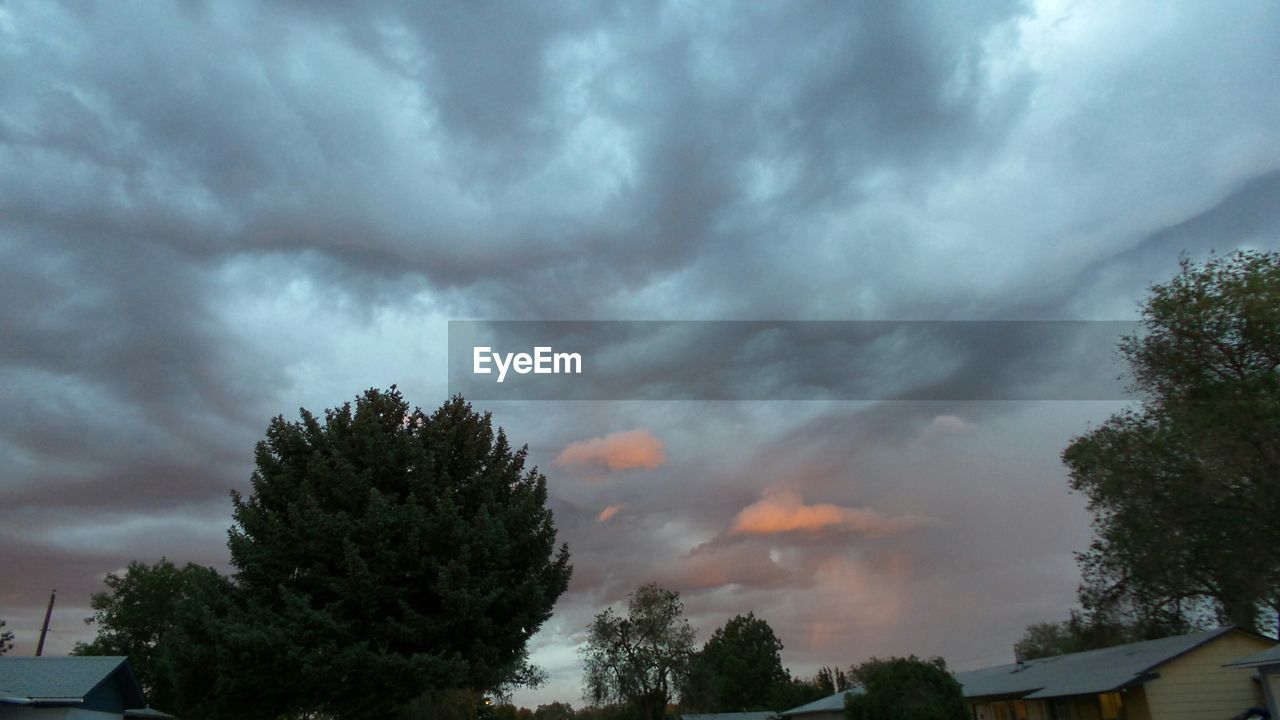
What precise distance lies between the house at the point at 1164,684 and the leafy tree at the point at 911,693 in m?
4.24

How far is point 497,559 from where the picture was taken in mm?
23812

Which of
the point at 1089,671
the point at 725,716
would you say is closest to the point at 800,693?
the point at 725,716

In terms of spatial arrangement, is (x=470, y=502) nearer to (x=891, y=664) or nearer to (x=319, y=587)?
(x=319, y=587)

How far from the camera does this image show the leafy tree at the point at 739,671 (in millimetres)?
79188

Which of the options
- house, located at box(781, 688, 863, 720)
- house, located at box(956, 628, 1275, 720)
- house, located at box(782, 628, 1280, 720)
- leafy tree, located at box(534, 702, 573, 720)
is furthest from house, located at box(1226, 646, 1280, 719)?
leafy tree, located at box(534, 702, 573, 720)

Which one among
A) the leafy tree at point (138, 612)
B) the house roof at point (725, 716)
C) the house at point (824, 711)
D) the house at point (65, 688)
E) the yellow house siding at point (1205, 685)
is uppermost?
the leafy tree at point (138, 612)

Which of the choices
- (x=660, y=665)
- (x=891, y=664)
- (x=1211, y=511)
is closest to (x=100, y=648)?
(x=660, y=665)

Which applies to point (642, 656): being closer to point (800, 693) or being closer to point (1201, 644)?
point (800, 693)

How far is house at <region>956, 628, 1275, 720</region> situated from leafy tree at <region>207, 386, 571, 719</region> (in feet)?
65.1

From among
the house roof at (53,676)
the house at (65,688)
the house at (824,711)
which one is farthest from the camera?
the house at (824,711)

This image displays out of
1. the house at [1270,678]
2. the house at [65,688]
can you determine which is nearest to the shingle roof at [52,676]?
the house at [65,688]

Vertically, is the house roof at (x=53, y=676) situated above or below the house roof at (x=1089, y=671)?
above

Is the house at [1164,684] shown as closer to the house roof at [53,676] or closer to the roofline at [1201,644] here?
the roofline at [1201,644]

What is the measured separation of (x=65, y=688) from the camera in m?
32.4
